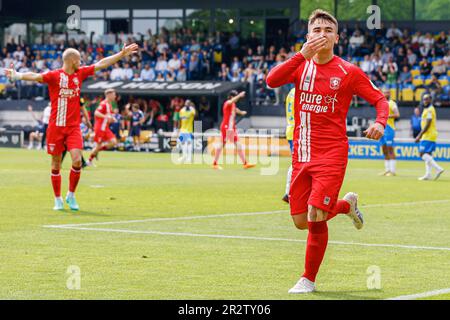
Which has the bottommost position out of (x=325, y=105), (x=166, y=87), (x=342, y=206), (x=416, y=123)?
(x=416, y=123)

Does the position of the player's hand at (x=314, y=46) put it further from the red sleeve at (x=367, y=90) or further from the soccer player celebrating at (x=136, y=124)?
the soccer player celebrating at (x=136, y=124)

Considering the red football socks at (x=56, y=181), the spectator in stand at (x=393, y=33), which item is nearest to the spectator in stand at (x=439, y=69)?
the spectator in stand at (x=393, y=33)

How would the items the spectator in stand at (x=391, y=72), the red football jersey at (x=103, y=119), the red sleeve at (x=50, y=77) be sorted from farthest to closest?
the spectator in stand at (x=391, y=72) → the red football jersey at (x=103, y=119) → the red sleeve at (x=50, y=77)

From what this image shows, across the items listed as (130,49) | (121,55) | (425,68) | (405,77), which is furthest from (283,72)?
(425,68)

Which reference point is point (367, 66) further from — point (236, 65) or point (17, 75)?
point (17, 75)

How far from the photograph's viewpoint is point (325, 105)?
938 centimetres

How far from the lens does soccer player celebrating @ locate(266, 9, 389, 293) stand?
9117 millimetres

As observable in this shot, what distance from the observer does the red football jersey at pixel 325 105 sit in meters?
9.33

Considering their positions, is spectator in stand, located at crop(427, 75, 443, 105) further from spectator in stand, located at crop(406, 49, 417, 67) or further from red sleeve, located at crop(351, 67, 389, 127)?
red sleeve, located at crop(351, 67, 389, 127)

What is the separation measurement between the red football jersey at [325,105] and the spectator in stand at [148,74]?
43894 mm

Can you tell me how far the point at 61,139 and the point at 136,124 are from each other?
2922cm

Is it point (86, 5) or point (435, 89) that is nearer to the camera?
point (435, 89)

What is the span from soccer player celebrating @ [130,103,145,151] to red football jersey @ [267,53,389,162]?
36345 mm
